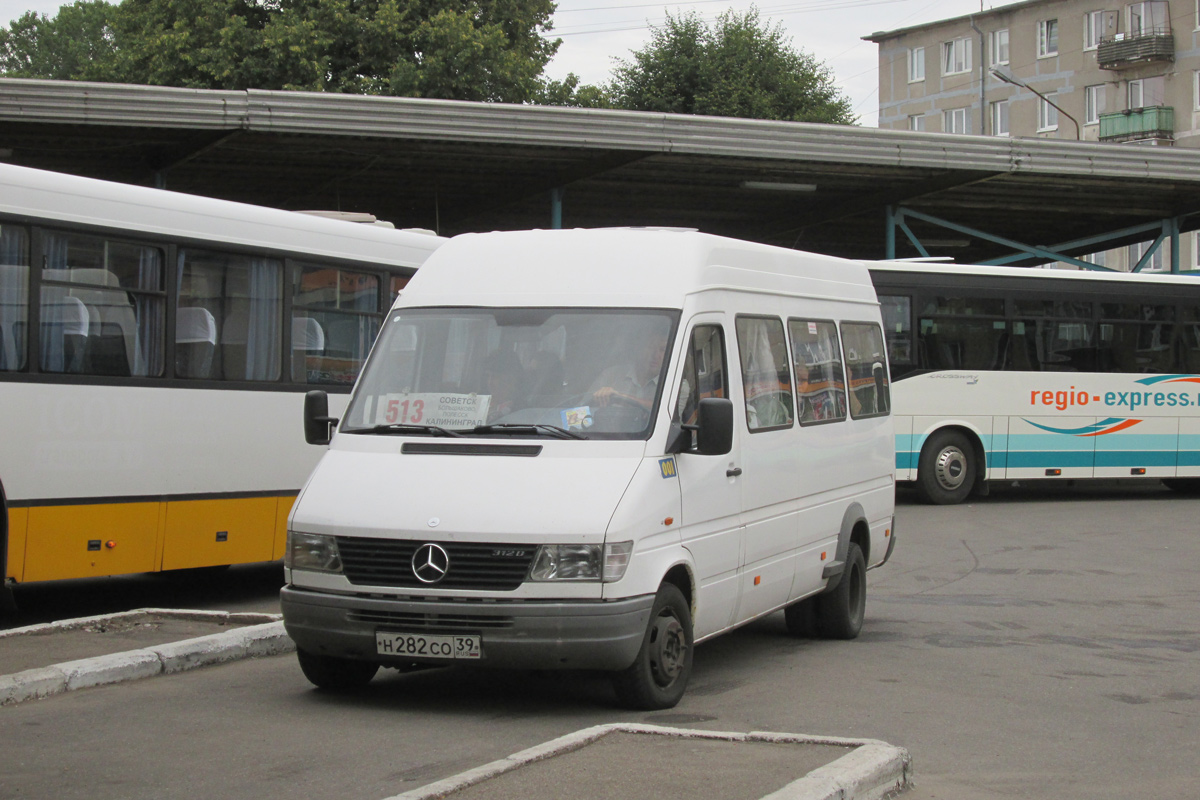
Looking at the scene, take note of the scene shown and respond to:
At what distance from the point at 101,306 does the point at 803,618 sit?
17.1ft

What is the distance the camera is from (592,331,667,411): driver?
7.43 metres

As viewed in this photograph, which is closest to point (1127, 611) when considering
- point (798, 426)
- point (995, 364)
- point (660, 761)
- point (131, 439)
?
point (798, 426)

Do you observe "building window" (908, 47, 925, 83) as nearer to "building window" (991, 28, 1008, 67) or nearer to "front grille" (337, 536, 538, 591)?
"building window" (991, 28, 1008, 67)

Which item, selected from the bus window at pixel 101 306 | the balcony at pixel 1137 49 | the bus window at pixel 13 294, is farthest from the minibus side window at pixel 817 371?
the balcony at pixel 1137 49

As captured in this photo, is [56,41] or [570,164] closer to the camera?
[570,164]

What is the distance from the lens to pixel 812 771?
5.54 meters

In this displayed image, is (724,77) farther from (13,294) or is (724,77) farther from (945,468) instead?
(13,294)

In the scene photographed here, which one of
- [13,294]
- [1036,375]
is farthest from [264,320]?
[1036,375]

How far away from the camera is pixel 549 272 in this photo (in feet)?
26.3

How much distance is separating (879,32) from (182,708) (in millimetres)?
72026

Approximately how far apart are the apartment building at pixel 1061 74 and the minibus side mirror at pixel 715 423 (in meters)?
51.7

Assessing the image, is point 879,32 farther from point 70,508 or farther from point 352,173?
point 70,508

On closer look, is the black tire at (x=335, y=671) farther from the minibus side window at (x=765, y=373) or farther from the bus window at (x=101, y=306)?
the bus window at (x=101, y=306)

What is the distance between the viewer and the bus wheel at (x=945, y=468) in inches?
806
